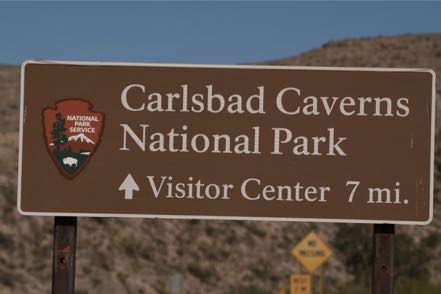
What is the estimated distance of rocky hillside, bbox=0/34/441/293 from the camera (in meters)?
34.2

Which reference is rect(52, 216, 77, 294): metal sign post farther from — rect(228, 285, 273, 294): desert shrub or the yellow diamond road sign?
rect(228, 285, 273, 294): desert shrub

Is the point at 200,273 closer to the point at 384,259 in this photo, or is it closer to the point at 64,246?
the point at 64,246

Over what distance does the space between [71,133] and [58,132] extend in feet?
0.42

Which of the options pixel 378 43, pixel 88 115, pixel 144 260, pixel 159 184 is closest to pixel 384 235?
pixel 159 184

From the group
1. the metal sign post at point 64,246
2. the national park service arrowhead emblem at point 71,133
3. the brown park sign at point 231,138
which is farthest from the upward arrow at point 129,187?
the metal sign post at point 64,246

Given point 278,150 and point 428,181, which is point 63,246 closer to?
point 278,150

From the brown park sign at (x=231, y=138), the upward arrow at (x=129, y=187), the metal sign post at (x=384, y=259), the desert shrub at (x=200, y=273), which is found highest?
the brown park sign at (x=231, y=138)

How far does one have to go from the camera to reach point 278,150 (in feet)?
34.4

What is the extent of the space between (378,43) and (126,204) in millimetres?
64200

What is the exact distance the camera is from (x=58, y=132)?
1049cm

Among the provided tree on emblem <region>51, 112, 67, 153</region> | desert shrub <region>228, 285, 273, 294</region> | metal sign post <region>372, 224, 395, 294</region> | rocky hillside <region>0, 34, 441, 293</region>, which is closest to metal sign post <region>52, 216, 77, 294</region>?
tree on emblem <region>51, 112, 67, 153</region>

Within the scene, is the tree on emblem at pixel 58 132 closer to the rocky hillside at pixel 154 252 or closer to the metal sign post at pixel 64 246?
the metal sign post at pixel 64 246

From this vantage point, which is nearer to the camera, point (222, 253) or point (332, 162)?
point (332, 162)

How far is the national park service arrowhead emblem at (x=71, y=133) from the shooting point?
10477 millimetres
